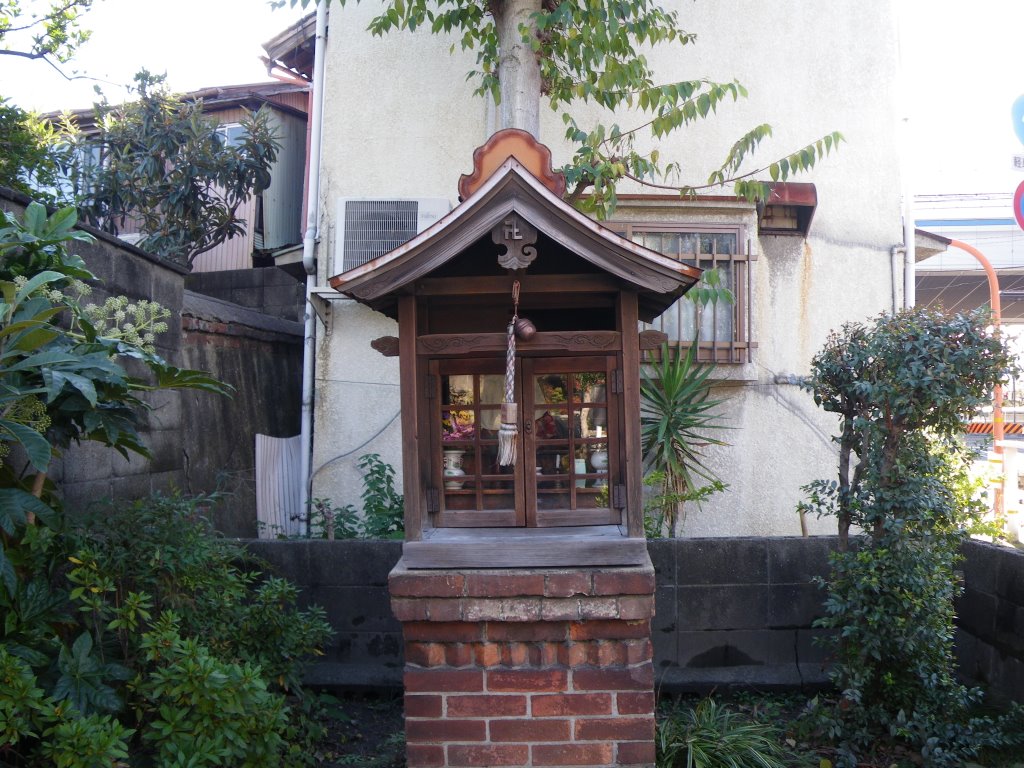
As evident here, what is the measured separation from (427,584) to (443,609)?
138 mm

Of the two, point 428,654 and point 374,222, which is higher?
point 374,222

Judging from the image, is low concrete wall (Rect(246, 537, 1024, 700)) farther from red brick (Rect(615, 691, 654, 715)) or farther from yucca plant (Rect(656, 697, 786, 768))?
red brick (Rect(615, 691, 654, 715))

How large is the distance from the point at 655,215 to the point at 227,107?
242 inches

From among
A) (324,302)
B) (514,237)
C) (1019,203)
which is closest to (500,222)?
(514,237)

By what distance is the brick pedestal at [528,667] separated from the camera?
3.73 meters

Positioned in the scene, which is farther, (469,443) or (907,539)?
(907,539)

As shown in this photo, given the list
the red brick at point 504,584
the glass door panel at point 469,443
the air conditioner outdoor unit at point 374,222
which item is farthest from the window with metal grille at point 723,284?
the red brick at point 504,584

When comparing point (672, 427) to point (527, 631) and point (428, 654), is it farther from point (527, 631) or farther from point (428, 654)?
point (428, 654)

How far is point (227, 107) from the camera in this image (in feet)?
34.5

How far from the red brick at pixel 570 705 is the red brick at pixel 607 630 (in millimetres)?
257

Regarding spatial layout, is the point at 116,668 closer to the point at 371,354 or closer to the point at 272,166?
the point at 371,354

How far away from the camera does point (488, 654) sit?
12.5ft

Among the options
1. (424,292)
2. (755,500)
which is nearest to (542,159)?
(424,292)

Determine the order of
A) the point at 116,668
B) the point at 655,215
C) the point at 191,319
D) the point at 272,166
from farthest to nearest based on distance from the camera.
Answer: the point at 272,166 → the point at 655,215 → the point at 191,319 → the point at 116,668
